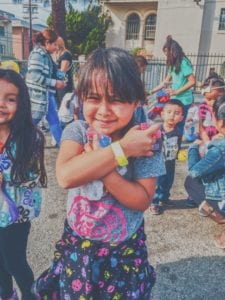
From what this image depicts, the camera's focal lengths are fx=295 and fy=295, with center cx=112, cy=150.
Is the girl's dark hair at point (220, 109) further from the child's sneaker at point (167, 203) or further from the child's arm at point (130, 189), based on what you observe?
the child's arm at point (130, 189)

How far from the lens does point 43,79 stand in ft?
13.3

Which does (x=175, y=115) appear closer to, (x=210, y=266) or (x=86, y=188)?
(x=210, y=266)

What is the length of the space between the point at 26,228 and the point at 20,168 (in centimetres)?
37

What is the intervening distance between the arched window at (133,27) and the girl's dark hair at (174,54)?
23.0 metres

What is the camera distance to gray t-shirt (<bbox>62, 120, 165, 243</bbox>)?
1086 mm

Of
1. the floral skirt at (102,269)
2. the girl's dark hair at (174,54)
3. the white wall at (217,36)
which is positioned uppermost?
the white wall at (217,36)

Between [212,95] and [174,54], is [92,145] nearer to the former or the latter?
[212,95]

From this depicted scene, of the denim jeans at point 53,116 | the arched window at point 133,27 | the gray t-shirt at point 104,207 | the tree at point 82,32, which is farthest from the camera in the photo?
the arched window at point 133,27

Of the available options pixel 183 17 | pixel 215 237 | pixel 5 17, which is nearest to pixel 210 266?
pixel 215 237

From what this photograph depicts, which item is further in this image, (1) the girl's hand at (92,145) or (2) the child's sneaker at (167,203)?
(2) the child's sneaker at (167,203)

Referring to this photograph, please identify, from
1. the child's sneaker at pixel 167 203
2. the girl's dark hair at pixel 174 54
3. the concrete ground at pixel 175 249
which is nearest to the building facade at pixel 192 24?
the girl's dark hair at pixel 174 54

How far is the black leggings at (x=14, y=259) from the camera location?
1.57 metres

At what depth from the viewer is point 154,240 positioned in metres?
2.55

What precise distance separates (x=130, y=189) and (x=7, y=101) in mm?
894
